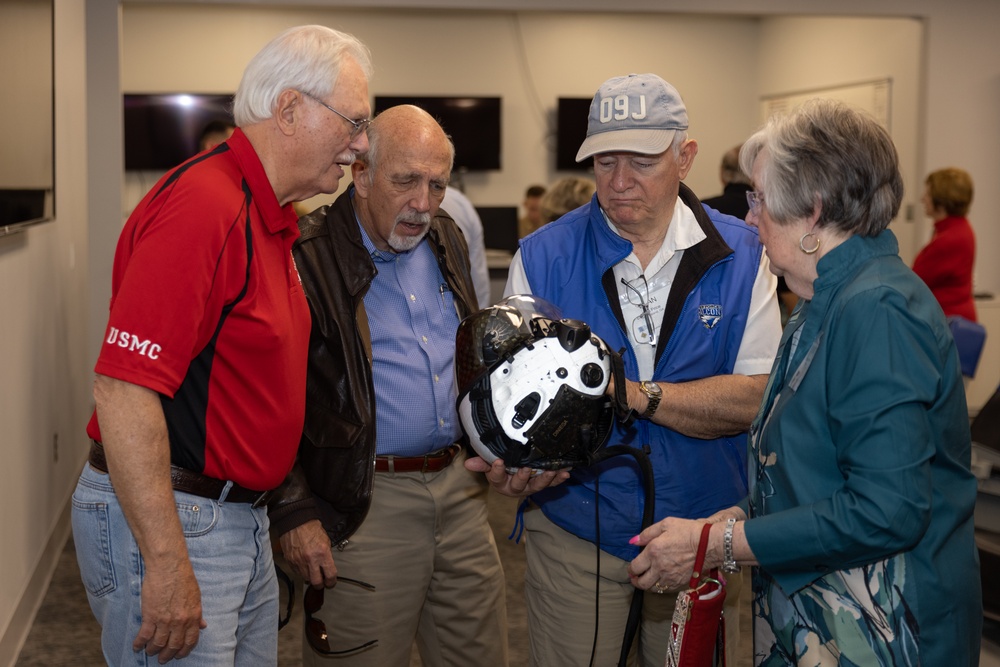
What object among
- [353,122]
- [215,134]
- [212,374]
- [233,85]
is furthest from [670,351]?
[233,85]

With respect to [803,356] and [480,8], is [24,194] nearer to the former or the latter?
[803,356]

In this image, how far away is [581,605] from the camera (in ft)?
6.62

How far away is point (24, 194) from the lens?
325 cm

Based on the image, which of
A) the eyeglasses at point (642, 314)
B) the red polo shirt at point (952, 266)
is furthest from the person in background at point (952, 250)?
the eyeglasses at point (642, 314)

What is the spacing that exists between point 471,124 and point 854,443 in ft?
27.2

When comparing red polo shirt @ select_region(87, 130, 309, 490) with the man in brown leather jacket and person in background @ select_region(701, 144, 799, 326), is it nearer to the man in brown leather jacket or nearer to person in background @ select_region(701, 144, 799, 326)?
the man in brown leather jacket

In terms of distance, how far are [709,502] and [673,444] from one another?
14cm

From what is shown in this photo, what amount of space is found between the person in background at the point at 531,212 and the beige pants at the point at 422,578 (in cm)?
593

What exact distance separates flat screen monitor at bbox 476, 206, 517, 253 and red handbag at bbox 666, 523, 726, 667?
748cm

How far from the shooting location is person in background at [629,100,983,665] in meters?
1.42

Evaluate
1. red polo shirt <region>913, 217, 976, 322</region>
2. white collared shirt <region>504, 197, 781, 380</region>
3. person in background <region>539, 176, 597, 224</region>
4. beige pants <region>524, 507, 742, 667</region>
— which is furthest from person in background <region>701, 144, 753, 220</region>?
red polo shirt <region>913, 217, 976, 322</region>

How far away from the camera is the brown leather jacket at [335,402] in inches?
83.4

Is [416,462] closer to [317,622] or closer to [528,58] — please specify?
[317,622]

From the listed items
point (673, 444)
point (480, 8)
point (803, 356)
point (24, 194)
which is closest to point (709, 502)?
point (673, 444)
